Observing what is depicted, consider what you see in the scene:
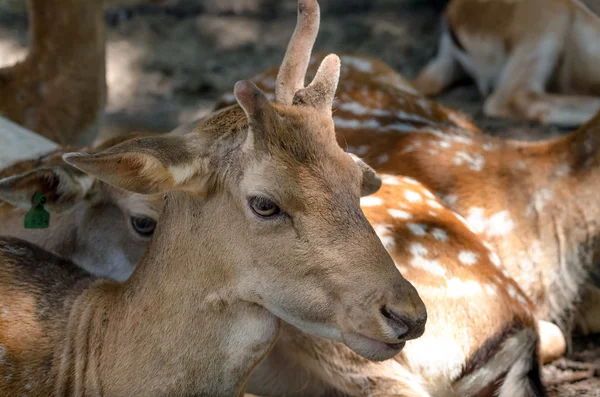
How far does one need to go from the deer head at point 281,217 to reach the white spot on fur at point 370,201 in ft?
3.19

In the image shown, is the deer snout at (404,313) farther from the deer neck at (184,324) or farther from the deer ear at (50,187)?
the deer ear at (50,187)

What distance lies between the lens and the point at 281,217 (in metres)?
2.31

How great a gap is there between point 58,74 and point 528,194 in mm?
2851

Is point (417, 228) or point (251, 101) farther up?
point (251, 101)

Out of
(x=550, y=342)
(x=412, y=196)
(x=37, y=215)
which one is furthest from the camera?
(x=550, y=342)

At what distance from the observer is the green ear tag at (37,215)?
302 centimetres

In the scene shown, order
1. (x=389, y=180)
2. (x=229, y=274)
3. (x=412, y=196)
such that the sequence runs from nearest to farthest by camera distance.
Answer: (x=229, y=274)
(x=412, y=196)
(x=389, y=180)

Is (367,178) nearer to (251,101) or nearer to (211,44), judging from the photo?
(251,101)

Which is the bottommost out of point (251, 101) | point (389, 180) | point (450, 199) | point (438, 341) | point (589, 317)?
point (589, 317)

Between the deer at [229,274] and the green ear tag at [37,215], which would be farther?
the green ear tag at [37,215]

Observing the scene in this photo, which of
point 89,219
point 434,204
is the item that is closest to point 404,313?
point 434,204

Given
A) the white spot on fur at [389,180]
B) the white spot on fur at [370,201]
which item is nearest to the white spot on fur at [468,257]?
the white spot on fur at [370,201]

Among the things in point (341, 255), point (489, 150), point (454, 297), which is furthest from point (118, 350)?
point (489, 150)

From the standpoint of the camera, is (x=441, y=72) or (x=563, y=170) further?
(x=441, y=72)
